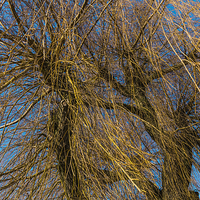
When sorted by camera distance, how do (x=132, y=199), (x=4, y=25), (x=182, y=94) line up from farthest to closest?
1. (x=182, y=94)
2. (x=4, y=25)
3. (x=132, y=199)

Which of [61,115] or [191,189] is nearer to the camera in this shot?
[61,115]

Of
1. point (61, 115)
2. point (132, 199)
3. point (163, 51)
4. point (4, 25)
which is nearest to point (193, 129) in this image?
point (163, 51)

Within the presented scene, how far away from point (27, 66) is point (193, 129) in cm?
211

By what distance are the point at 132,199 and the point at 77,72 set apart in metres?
1.04

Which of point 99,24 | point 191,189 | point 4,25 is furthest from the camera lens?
point 191,189

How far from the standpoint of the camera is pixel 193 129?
9.04 ft

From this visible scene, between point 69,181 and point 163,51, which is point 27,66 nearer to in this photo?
point 69,181

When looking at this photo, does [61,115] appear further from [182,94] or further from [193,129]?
[182,94]

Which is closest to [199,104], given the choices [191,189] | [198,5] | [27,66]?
[191,189]

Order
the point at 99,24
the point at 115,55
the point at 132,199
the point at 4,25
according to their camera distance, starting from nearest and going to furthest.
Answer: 1. the point at 132,199
2. the point at 4,25
3. the point at 99,24
4. the point at 115,55

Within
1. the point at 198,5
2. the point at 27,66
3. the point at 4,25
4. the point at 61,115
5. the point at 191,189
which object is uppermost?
the point at 4,25

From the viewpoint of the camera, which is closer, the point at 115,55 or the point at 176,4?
the point at 176,4

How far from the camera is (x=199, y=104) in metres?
3.24

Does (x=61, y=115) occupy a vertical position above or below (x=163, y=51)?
below
